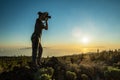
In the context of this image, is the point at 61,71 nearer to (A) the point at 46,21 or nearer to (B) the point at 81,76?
(B) the point at 81,76

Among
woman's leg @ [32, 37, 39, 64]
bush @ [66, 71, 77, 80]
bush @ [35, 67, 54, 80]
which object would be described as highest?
woman's leg @ [32, 37, 39, 64]

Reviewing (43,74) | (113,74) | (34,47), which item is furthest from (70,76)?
(34,47)

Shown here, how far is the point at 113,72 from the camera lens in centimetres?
1246

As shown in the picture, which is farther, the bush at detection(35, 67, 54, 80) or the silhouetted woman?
the silhouetted woman

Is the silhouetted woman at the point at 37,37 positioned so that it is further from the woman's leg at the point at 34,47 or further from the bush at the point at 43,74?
the bush at the point at 43,74

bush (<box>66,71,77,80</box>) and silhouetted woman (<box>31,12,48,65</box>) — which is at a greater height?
silhouetted woman (<box>31,12,48,65</box>)

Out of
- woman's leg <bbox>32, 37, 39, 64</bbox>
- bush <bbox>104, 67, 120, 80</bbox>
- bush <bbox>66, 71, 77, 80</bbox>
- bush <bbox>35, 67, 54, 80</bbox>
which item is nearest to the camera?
bush <bbox>35, 67, 54, 80</bbox>

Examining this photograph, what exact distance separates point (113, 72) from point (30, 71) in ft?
14.9

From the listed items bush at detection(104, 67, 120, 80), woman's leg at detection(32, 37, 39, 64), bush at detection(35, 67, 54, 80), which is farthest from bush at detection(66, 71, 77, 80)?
woman's leg at detection(32, 37, 39, 64)

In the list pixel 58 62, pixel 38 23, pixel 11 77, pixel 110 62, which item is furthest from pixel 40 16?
pixel 110 62

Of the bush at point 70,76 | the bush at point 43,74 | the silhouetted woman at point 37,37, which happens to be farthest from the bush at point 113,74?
the silhouetted woman at point 37,37

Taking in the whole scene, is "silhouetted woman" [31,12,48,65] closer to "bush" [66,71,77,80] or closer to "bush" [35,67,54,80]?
"bush" [35,67,54,80]

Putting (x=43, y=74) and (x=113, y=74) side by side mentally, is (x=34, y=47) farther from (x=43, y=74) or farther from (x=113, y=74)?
(x=113, y=74)

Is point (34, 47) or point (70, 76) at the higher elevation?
point (34, 47)
